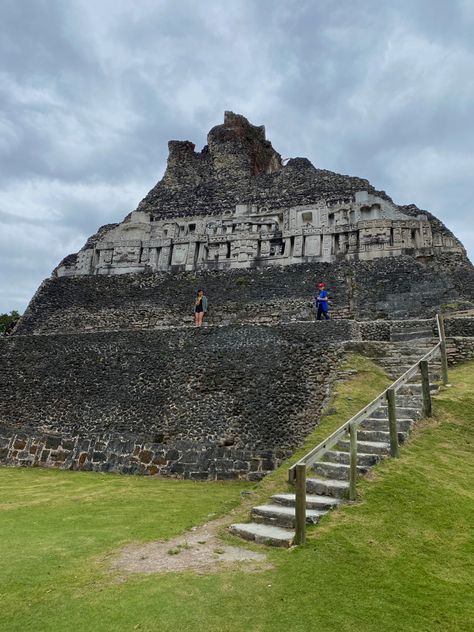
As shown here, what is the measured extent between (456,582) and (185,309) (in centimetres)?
1759

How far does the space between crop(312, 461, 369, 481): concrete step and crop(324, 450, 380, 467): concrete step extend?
0.42 feet

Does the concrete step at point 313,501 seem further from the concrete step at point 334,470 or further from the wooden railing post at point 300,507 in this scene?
the wooden railing post at point 300,507

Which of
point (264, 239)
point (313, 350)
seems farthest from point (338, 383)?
point (264, 239)

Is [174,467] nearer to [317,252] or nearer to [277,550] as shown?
[277,550]

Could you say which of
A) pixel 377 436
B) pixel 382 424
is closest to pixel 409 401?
pixel 382 424

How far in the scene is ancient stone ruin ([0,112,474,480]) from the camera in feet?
40.2

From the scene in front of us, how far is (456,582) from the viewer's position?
4566 millimetres

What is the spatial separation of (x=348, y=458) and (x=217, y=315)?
13.6 metres

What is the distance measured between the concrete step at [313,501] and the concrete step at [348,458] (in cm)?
96

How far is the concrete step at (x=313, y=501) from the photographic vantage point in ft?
20.4

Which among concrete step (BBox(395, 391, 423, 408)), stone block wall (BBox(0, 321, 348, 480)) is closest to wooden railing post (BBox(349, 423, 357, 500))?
concrete step (BBox(395, 391, 423, 408))

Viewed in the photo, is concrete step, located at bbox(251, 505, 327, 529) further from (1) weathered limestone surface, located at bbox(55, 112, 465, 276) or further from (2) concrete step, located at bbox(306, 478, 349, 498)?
(1) weathered limestone surface, located at bbox(55, 112, 465, 276)

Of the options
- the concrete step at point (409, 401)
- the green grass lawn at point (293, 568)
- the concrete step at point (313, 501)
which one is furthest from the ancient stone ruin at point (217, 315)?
the concrete step at point (313, 501)

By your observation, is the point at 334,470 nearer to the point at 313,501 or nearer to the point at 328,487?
the point at 328,487
